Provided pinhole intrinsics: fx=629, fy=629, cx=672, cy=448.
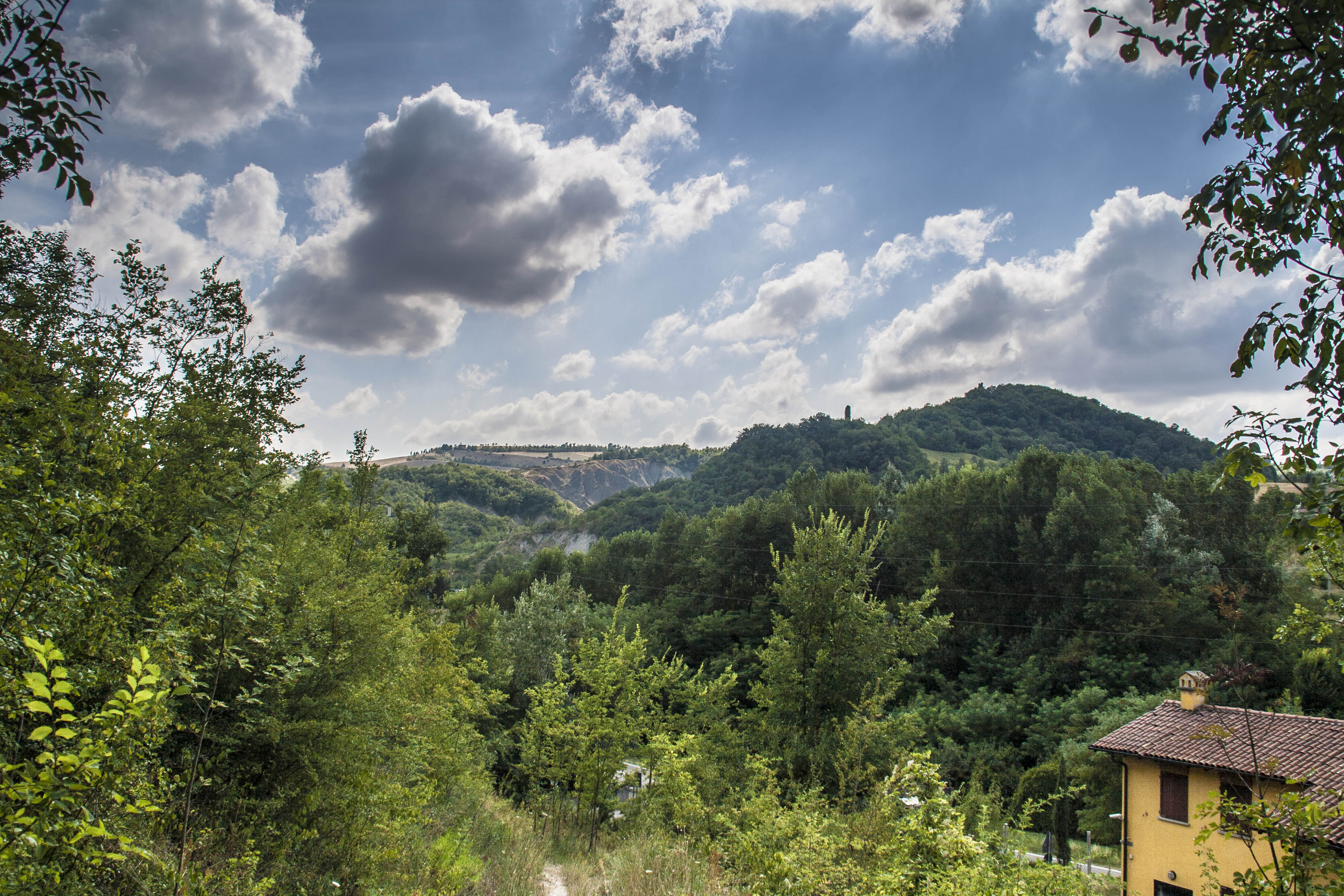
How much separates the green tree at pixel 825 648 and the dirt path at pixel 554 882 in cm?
615

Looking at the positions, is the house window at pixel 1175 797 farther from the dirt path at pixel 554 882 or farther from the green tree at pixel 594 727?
the dirt path at pixel 554 882

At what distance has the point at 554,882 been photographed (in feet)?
31.6

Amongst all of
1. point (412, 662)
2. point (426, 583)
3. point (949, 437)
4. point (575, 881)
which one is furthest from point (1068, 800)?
point (949, 437)

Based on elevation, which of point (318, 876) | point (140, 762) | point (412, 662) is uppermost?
point (140, 762)

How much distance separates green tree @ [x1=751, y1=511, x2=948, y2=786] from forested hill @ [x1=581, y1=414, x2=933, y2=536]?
160 feet

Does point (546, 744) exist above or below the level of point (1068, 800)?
above

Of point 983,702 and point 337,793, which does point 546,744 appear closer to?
point 337,793

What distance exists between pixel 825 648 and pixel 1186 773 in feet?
29.4

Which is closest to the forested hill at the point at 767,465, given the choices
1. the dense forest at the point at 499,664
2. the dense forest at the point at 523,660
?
the dense forest at the point at 523,660

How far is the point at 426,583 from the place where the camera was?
30703mm

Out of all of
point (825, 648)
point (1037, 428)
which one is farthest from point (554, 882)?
point (1037, 428)

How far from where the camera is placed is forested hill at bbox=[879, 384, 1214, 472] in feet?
210

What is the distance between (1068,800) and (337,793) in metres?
22.6

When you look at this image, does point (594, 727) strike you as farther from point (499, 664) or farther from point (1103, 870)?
point (1103, 870)
